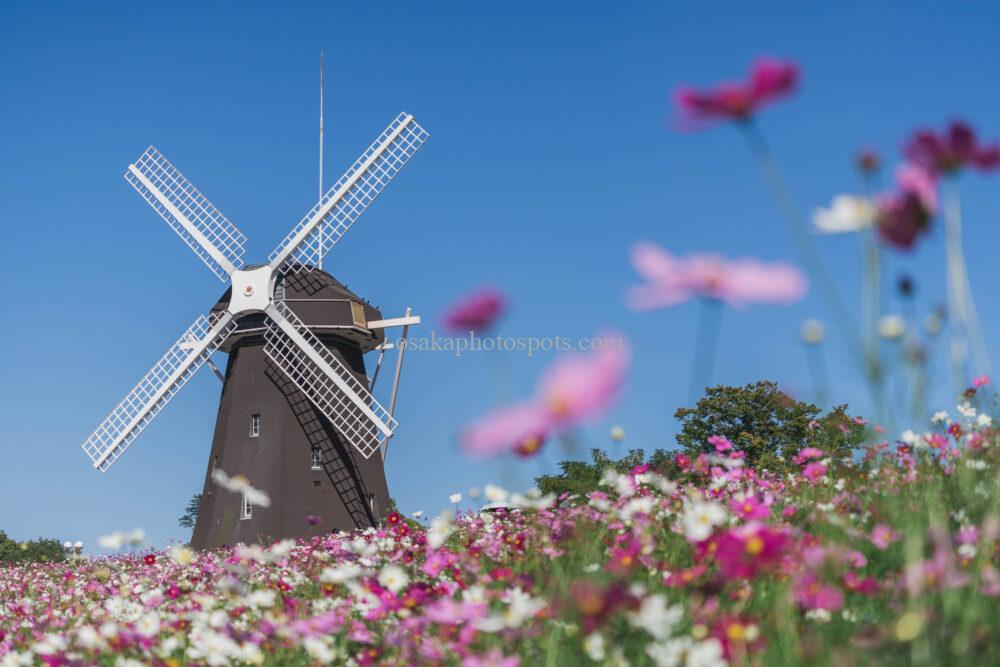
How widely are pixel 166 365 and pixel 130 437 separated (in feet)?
5.91

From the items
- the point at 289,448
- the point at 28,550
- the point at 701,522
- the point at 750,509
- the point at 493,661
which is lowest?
the point at 493,661

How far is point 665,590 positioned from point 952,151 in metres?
2.75

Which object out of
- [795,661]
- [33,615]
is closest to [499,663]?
[795,661]

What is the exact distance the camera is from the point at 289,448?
2042 centimetres

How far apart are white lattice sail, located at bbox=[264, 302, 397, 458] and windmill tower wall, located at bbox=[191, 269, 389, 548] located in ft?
1.11

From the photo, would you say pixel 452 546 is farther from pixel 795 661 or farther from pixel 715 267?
pixel 715 267

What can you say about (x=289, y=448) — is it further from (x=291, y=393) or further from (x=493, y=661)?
(x=493, y=661)

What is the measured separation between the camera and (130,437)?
21.5 metres

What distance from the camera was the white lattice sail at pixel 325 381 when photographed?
20.2m

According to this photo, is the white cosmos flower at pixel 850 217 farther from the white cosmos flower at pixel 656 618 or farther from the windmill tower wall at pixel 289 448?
the windmill tower wall at pixel 289 448

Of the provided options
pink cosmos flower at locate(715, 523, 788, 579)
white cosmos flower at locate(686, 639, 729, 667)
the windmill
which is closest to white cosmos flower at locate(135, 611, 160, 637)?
white cosmos flower at locate(686, 639, 729, 667)

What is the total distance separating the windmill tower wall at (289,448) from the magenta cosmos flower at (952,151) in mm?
18388

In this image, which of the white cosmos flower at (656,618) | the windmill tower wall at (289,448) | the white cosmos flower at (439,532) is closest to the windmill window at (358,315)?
the windmill tower wall at (289,448)

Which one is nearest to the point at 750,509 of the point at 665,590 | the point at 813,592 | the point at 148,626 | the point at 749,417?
the point at 665,590
